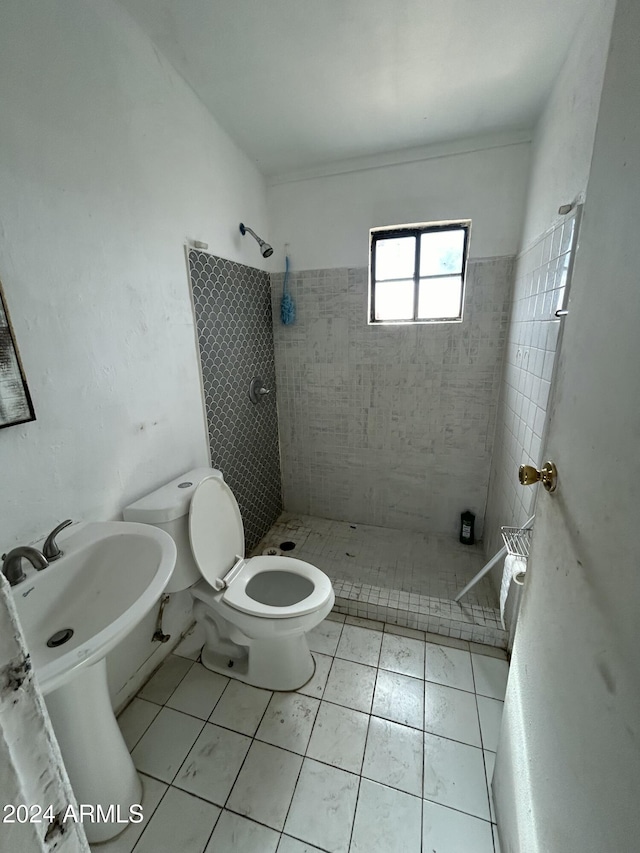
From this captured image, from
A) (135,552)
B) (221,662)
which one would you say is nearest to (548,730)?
(135,552)

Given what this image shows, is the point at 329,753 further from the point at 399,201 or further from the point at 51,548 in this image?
the point at 399,201

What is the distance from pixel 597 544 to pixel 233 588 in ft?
3.91

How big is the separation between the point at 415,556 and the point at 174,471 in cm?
152

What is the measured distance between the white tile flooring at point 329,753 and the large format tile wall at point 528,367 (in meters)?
0.72

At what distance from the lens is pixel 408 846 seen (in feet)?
3.01

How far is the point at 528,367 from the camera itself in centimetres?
146

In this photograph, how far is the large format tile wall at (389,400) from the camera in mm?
1968

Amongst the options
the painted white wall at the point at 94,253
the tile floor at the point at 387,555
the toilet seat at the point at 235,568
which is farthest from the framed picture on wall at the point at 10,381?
the tile floor at the point at 387,555

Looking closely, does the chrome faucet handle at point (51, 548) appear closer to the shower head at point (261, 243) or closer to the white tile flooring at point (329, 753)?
the white tile flooring at point (329, 753)

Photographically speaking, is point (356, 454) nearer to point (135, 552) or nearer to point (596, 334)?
point (135, 552)

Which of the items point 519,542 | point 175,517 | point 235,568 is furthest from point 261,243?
point 519,542

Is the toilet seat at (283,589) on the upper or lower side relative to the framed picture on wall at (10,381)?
lower

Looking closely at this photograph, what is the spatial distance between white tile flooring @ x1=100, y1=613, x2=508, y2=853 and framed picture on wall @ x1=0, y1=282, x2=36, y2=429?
3.82 ft

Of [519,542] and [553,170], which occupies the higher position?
[553,170]
